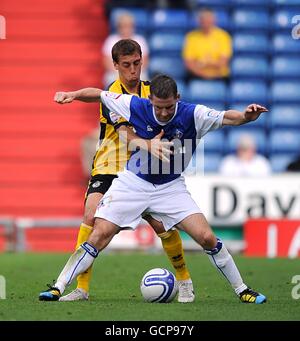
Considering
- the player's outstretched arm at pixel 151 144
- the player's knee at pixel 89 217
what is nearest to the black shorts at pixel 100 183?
the player's knee at pixel 89 217

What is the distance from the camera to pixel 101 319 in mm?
7082

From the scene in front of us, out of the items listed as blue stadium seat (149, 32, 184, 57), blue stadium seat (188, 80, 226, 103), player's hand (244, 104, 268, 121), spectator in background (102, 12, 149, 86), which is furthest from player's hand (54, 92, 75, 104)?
blue stadium seat (149, 32, 184, 57)

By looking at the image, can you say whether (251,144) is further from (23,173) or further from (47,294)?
(47,294)

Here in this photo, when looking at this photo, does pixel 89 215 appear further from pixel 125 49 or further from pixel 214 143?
pixel 214 143

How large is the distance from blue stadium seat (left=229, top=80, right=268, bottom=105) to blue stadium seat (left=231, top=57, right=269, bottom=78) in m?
0.17

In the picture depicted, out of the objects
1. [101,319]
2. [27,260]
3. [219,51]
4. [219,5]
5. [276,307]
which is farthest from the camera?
[219,5]

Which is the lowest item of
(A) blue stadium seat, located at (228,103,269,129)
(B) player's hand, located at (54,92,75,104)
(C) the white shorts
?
(C) the white shorts

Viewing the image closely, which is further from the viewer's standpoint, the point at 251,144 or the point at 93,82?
the point at 93,82

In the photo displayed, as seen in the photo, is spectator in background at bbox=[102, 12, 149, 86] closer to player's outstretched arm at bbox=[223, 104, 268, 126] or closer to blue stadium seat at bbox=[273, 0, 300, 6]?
blue stadium seat at bbox=[273, 0, 300, 6]

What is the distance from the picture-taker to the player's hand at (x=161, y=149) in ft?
26.2

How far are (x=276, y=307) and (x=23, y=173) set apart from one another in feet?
34.1

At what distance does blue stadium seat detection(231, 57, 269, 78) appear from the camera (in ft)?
59.1

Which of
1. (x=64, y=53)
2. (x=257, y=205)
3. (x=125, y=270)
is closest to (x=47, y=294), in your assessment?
(x=125, y=270)

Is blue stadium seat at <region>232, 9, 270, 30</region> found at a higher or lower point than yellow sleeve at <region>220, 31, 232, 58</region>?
higher
